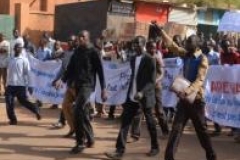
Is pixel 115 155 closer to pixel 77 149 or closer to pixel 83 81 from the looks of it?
pixel 77 149

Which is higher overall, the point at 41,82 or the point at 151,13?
the point at 151,13

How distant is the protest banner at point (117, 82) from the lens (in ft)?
46.0

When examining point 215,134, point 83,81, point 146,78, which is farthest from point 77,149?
point 215,134

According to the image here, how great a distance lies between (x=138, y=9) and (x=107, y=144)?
1598cm

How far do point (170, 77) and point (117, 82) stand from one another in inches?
58.0

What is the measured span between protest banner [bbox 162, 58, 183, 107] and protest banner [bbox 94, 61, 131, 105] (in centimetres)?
92

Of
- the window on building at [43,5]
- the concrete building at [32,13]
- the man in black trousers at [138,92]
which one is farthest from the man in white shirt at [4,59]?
the window on building at [43,5]

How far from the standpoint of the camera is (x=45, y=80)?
1553cm

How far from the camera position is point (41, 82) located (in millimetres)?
15633

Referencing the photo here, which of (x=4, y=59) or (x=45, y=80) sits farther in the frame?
(x=4, y=59)

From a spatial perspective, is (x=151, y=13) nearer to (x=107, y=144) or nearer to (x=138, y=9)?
(x=138, y=9)

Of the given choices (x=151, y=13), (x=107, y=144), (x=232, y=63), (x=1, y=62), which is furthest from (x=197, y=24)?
(x=107, y=144)

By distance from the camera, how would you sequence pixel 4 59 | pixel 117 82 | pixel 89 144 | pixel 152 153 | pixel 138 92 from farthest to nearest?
pixel 4 59, pixel 117 82, pixel 89 144, pixel 152 153, pixel 138 92

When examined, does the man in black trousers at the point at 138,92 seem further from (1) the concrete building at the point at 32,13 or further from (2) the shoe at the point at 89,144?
(1) the concrete building at the point at 32,13
